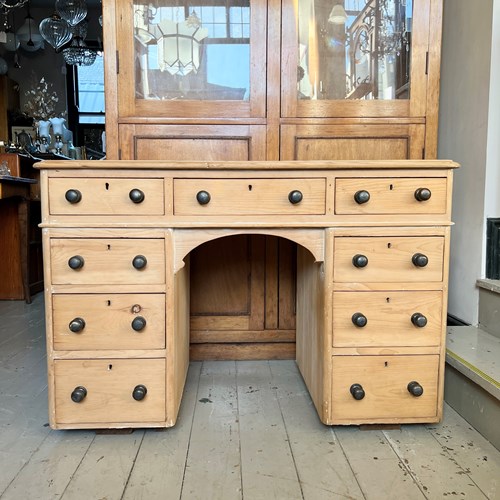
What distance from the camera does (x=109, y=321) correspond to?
4.40ft

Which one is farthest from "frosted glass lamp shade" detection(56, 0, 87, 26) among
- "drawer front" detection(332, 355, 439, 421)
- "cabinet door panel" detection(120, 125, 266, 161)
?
"drawer front" detection(332, 355, 439, 421)

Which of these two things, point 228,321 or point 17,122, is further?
point 17,122

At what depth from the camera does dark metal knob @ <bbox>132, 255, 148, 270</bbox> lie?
1.32 metres

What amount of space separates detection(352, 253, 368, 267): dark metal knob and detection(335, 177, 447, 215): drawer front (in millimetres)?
129

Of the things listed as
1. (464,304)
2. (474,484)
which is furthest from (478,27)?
(474,484)

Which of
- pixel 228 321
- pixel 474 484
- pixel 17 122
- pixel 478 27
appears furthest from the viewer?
pixel 17 122

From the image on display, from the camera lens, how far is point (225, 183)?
1325 millimetres

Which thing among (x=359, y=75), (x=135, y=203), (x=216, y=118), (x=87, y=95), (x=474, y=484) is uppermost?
(x=87, y=95)

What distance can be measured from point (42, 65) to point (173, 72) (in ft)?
20.8

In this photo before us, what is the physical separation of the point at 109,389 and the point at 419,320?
0.94 m

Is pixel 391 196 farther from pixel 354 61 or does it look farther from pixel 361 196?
pixel 354 61

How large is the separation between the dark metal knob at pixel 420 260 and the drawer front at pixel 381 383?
0.29 m

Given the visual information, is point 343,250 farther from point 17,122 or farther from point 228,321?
point 17,122

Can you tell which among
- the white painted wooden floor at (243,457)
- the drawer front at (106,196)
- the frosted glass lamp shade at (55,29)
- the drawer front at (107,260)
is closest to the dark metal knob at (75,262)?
the drawer front at (107,260)
